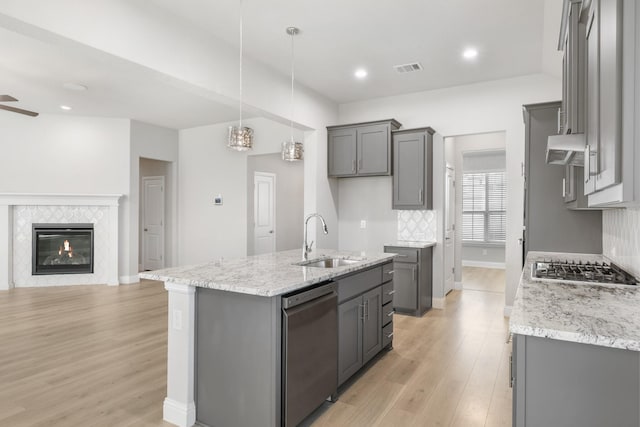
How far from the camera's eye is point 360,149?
5.45 metres

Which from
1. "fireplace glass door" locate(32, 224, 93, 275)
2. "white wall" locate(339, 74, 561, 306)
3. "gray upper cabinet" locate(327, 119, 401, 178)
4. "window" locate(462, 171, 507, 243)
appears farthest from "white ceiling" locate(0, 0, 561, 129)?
"window" locate(462, 171, 507, 243)

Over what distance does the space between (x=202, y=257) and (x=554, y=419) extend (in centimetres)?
702

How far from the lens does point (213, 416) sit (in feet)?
7.45

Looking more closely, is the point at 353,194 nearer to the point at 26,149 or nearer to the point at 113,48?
the point at 113,48

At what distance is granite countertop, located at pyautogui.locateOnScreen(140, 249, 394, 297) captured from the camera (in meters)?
2.09

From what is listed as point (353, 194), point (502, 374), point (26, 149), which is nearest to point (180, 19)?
point (353, 194)

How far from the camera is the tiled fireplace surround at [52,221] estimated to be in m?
6.42

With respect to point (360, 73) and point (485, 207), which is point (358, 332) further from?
point (485, 207)

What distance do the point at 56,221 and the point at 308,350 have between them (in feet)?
21.2

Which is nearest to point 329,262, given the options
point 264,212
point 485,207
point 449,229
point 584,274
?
point 584,274

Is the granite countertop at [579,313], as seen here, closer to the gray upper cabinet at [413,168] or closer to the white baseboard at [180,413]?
the white baseboard at [180,413]

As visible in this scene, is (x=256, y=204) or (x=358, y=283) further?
(x=256, y=204)

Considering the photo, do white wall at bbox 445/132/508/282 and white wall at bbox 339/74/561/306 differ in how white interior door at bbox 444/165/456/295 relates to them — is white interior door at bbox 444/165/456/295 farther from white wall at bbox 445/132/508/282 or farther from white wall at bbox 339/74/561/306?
white wall at bbox 339/74/561/306

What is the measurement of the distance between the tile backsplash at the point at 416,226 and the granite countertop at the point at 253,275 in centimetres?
249
